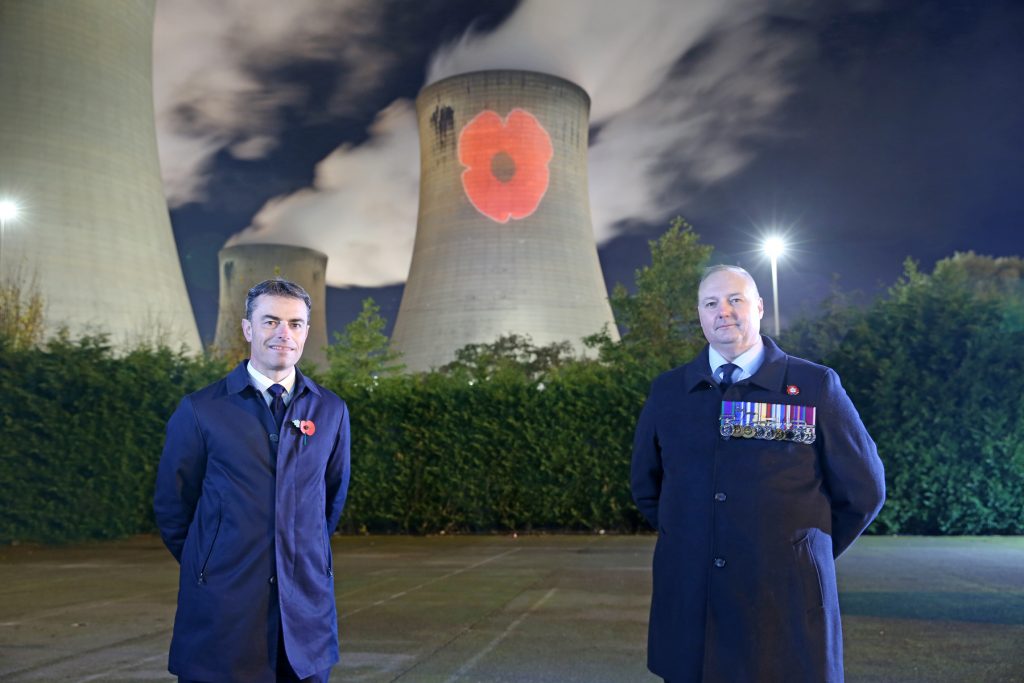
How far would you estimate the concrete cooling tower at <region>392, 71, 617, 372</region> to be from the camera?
2319 centimetres

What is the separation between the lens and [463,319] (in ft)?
80.0

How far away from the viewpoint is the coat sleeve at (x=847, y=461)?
1.92m

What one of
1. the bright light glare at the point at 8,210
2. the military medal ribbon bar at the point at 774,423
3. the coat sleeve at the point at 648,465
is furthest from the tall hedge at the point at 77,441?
the military medal ribbon bar at the point at 774,423

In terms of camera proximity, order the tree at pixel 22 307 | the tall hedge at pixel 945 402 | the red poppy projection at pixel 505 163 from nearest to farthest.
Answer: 1. the tall hedge at pixel 945 402
2. the tree at pixel 22 307
3. the red poppy projection at pixel 505 163

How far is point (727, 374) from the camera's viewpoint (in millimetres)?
2045

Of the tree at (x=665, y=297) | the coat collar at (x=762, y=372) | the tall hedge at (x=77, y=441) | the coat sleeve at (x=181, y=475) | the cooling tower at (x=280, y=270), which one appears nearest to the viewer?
the coat collar at (x=762, y=372)

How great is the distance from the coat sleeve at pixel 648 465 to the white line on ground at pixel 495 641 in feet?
5.23

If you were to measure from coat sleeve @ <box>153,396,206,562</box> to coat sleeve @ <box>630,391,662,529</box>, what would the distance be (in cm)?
100

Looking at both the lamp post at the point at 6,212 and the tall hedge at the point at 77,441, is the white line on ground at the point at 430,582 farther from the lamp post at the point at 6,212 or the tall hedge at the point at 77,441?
the lamp post at the point at 6,212

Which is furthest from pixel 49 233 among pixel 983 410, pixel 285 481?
pixel 285 481

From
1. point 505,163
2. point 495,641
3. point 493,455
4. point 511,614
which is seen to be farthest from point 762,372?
point 505,163

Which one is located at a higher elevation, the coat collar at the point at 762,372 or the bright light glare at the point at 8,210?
the bright light glare at the point at 8,210

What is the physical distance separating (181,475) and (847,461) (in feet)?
4.80

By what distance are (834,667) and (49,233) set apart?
17711 millimetres
